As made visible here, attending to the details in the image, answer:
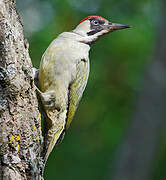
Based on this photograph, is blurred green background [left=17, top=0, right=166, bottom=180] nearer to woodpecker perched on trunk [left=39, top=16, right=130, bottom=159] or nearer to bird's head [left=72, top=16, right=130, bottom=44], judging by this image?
bird's head [left=72, top=16, right=130, bottom=44]

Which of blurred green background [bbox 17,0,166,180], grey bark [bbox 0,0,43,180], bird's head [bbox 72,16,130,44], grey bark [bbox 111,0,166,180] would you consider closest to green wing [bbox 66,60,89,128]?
bird's head [bbox 72,16,130,44]

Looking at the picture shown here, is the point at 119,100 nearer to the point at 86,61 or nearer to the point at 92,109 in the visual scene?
the point at 92,109

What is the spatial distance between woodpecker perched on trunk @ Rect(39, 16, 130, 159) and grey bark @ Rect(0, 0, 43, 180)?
59 cm

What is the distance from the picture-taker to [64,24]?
27.1ft

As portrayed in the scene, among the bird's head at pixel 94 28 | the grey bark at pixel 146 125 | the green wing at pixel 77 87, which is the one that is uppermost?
the bird's head at pixel 94 28

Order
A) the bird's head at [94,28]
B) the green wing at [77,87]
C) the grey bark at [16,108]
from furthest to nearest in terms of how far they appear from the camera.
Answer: the bird's head at [94,28] < the green wing at [77,87] < the grey bark at [16,108]

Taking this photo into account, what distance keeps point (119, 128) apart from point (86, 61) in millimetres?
5717

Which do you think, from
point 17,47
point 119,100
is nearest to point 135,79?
point 119,100

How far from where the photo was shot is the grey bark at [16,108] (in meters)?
2.57

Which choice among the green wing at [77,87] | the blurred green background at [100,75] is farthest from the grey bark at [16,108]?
the blurred green background at [100,75]

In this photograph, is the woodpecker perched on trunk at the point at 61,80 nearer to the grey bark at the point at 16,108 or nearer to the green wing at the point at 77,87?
the green wing at the point at 77,87

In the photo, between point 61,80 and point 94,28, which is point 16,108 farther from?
point 94,28

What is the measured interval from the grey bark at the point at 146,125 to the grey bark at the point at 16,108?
4990 mm

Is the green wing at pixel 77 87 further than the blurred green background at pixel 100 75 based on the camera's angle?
No
